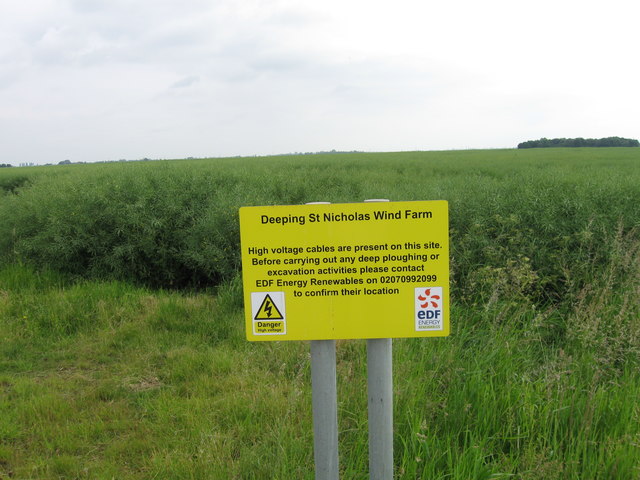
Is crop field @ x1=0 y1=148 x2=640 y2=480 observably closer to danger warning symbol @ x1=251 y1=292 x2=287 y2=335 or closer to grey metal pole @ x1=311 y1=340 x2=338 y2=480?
grey metal pole @ x1=311 y1=340 x2=338 y2=480

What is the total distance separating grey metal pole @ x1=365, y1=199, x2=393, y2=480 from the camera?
1776mm

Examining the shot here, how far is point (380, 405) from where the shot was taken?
178 cm

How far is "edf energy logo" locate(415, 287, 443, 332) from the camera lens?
68.7 inches

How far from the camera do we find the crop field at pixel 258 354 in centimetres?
258

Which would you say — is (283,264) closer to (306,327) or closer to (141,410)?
(306,327)

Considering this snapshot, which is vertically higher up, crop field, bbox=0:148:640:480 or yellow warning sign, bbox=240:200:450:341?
yellow warning sign, bbox=240:200:450:341

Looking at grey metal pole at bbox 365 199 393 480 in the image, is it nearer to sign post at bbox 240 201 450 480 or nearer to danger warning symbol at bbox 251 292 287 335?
sign post at bbox 240 201 450 480

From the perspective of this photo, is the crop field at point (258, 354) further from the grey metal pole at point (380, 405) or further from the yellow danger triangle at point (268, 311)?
the yellow danger triangle at point (268, 311)

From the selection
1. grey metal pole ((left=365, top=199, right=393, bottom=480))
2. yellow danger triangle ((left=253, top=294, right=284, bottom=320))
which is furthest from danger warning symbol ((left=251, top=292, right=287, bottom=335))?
grey metal pole ((left=365, top=199, right=393, bottom=480))

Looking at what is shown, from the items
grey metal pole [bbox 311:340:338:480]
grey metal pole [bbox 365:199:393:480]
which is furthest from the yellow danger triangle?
grey metal pole [bbox 365:199:393:480]

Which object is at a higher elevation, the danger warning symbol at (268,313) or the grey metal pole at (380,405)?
the danger warning symbol at (268,313)

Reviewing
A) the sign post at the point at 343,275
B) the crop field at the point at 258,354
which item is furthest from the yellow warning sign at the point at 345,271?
the crop field at the point at 258,354

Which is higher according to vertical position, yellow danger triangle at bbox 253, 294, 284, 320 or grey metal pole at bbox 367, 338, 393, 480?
yellow danger triangle at bbox 253, 294, 284, 320

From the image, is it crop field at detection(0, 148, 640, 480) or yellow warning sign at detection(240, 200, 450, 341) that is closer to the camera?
yellow warning sign at detection(240, 200, 450, 341)
